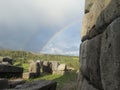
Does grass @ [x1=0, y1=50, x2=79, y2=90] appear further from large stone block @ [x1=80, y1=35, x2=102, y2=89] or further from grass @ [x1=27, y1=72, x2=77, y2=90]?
large stone block @ [x1=80, y1=35, x2=102, y2=89]

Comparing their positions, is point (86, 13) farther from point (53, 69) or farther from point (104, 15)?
point (53, 69)

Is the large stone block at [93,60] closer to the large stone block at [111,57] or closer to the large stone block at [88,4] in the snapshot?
the large stone block at [111,57]

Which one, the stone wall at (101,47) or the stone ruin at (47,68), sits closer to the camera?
the stone wall at (101,47)

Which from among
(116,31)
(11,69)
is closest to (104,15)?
(116,31)

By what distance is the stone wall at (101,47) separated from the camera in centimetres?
335

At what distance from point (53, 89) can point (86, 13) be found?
5.05 m

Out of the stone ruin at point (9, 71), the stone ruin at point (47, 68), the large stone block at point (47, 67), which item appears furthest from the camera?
the large stone block at point (47, 67)

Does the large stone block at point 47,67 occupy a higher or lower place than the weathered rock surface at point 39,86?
higher

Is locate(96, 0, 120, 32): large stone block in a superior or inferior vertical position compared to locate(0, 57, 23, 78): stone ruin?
superior

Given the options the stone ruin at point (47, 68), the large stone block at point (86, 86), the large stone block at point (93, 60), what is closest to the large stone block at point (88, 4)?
the large stone block at point (93, 60)

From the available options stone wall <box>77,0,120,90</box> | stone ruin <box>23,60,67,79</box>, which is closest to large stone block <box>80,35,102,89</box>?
stone wall <box>77,0,120,90</box>

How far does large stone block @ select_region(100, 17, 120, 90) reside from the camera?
10.8ft

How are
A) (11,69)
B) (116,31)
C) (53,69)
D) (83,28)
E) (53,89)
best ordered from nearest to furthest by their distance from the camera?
(116,31)
(83,28)
(53,89)
(11,69)
(53,69)

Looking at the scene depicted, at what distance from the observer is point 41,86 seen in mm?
8969
